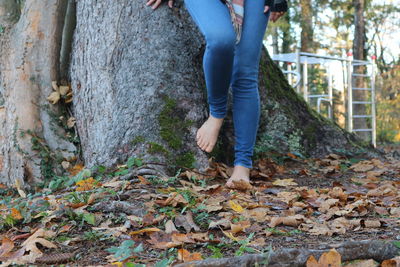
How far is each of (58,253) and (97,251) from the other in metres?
0.13

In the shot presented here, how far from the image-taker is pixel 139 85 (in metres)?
2.92

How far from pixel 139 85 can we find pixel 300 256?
1772mm

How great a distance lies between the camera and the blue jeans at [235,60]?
8.12 feet

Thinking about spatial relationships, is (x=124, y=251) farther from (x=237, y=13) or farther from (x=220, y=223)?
(x=237, y=13)

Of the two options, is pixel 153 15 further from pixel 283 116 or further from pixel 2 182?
pixel 2 182

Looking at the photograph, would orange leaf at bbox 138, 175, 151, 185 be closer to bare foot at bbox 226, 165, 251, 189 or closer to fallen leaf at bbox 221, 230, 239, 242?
bare foot at bbox 226, 165, 251, 189

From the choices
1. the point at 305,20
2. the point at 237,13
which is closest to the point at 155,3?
the point at 237,13

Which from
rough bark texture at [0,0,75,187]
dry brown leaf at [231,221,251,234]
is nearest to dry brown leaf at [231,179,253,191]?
dry brown leaf at [231,221,251,234]

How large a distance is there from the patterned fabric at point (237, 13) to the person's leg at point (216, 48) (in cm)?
4

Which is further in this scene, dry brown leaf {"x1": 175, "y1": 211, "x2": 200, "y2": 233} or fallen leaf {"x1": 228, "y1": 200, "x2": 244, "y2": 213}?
fallen leaf {"x1": 228, "y1": 200, "x2": 244, "y2": 213}

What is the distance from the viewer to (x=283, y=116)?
3816mm

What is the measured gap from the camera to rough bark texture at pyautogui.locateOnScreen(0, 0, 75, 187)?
137 inches

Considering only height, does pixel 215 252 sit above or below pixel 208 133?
below

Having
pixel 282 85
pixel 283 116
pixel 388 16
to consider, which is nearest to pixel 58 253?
pixel 283 116
